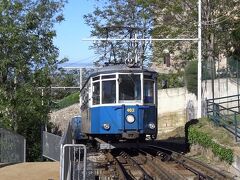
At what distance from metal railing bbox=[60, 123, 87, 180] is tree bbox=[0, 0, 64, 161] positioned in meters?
12.5

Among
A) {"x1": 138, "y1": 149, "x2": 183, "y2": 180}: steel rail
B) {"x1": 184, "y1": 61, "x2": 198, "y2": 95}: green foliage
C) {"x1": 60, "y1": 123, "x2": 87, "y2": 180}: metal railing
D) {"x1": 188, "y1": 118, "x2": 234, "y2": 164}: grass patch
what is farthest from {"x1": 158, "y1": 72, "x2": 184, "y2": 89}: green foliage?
{"x1": 60, "y1": 123, "x2": 87, "y2": 180}: metal railing

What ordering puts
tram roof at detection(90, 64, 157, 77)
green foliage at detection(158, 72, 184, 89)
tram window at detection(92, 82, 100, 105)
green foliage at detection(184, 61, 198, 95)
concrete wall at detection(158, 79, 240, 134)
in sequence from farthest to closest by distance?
green foliage at detection(158, 72, 184, 89) < concrete wall at detection(158, 79, 240, 134) < green foliage at detection(184, 61, 198, 95) < tram window at detection(92, 82, 100, 105) < tram roof at detection(90, 64, 157, 77)

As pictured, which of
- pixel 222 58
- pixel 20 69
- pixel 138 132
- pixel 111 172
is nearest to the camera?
pixel 111 172

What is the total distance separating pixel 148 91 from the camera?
21.8 metres

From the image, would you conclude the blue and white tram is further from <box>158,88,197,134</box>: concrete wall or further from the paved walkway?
<box>158,88,197,134</box>: concrete wall

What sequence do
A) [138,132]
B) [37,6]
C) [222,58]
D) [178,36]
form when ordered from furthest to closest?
[222,58] < [178,36] < [37,6] < [138,132]

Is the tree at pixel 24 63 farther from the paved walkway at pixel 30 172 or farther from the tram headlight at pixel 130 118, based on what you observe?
the paved walkway at pixel 30 172

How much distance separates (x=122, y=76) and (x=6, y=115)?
566 cm

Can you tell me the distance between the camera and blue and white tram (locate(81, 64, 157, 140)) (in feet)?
68.9

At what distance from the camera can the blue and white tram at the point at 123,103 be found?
827 inches

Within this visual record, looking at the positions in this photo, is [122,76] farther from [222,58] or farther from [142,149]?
[222,58]

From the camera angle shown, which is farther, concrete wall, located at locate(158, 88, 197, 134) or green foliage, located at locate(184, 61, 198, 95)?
concrete wall, located at locate(158, 88, 197, 134)

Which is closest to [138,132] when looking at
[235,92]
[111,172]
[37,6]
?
[111,172]

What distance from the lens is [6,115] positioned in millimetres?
23953
